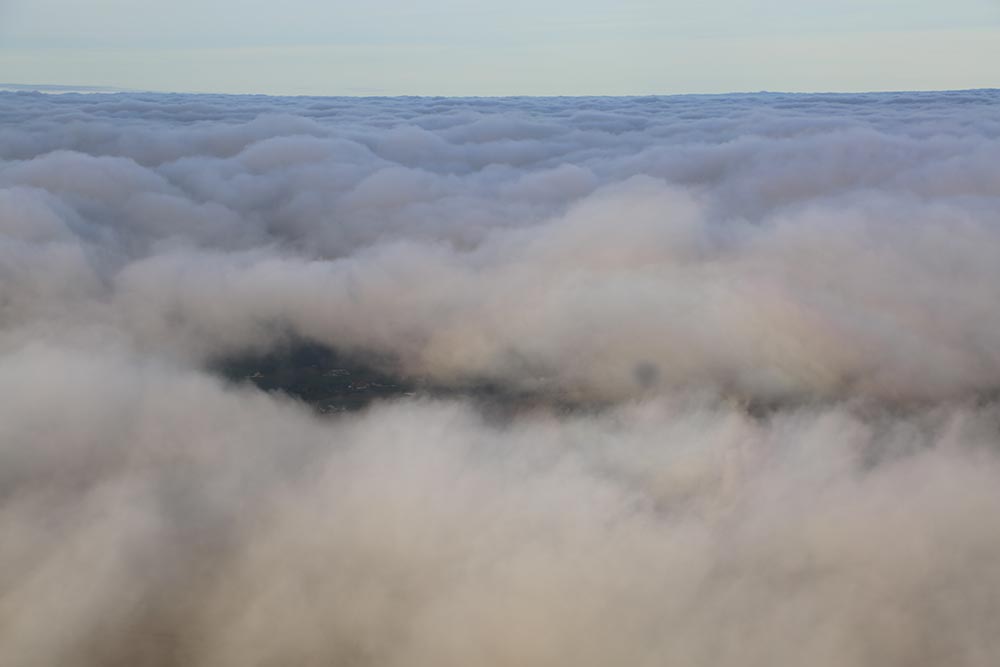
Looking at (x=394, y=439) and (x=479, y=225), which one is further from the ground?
(x=479, y=225)

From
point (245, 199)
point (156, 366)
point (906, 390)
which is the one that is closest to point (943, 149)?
point (906, 390)

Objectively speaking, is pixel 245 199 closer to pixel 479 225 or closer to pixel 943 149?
pixel 479 225

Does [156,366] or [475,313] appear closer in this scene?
[156,366]

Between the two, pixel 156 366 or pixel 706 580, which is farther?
pixel 156 366

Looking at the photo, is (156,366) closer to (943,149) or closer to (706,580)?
(706,580)

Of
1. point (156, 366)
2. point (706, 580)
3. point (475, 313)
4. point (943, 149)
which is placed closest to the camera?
point (706, 580)

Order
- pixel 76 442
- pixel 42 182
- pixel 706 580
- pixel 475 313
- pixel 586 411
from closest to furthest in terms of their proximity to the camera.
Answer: pixel 706 580 → pixel 76 442 → pixel 586 411 → pixel 475 313 → pixel 42 182

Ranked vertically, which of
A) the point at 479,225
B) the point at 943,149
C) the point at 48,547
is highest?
the point at 943,149

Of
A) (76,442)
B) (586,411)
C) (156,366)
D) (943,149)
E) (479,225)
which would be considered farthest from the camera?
(943,149)

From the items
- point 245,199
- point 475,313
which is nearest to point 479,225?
point 475,313
